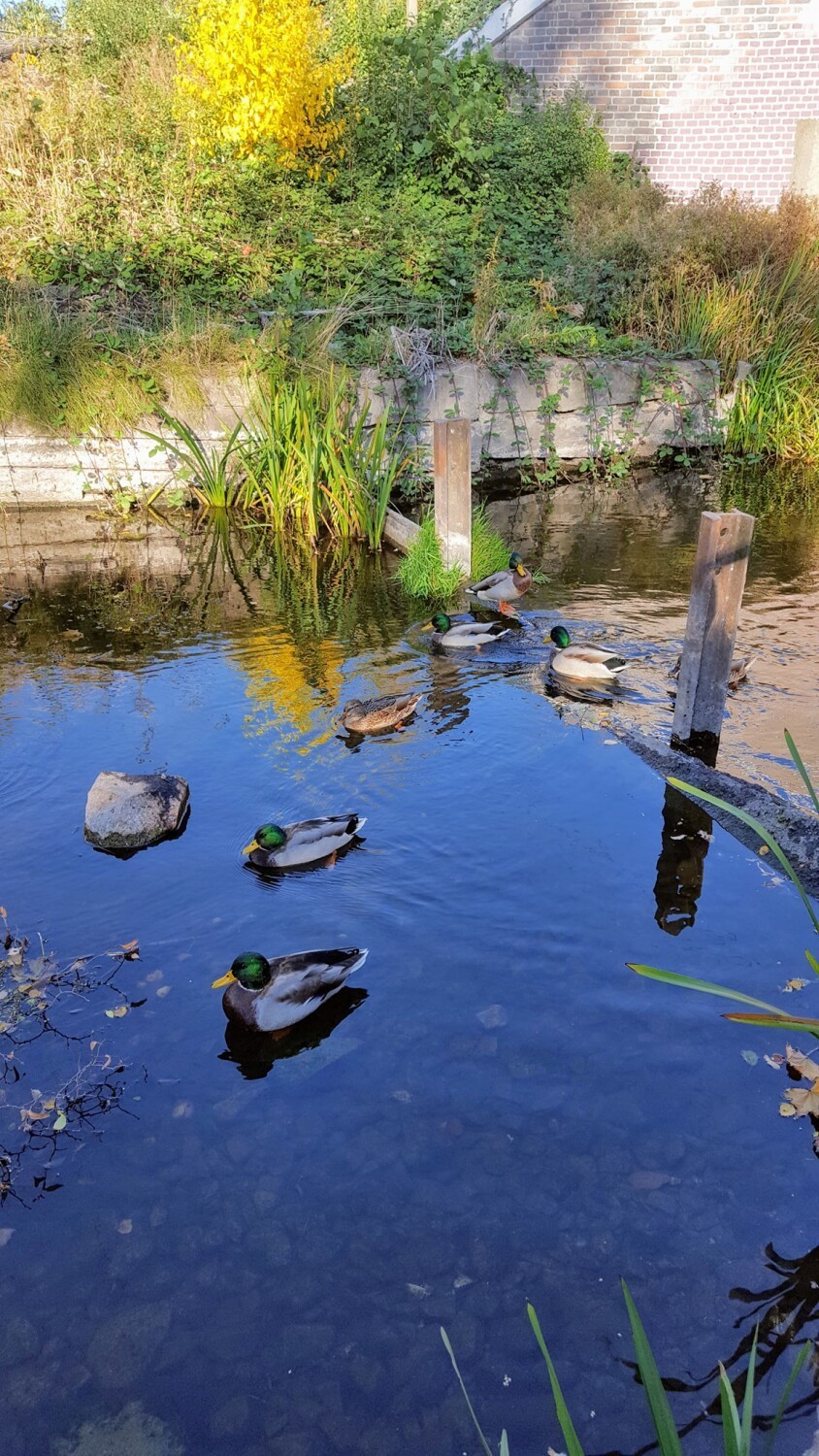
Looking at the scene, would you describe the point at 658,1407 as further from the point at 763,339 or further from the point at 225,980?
the point at 763,339

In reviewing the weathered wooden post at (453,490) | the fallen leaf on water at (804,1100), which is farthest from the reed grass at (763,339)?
the fallen leaf on water at (804,1100)

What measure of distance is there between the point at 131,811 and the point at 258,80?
12016mm

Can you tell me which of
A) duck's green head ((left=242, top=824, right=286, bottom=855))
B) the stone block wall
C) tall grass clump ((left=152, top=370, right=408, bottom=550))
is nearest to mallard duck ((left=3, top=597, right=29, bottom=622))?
tall grass clump ((left=152, top=370, right=408, bottom=550))

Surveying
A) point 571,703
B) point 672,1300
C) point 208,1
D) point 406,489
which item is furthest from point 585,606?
point 208,1

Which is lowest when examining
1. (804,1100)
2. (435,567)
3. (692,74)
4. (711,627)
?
(804,1100)

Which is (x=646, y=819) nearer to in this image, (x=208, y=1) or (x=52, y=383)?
(x=52, y=383)

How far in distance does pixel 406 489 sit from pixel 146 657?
429 centimetres

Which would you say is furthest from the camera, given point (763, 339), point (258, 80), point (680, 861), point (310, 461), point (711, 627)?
point (258, 80)

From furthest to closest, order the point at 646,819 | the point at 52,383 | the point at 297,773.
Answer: the point at 52,383 < the point at 297,773 < the point at 646,819

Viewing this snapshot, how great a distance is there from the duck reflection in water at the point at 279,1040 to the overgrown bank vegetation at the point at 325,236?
7.70 meters

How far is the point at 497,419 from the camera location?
38.7 ft

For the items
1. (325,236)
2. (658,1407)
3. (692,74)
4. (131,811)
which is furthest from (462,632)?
(692,74)

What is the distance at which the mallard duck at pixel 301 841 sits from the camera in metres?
4.72

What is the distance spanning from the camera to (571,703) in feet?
21.4
